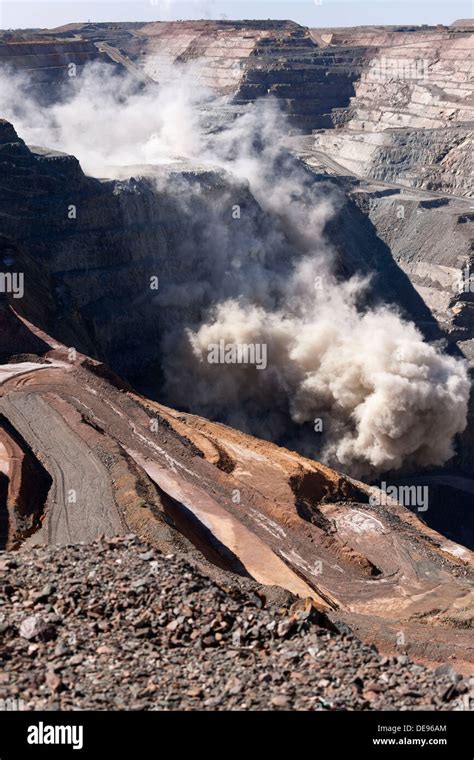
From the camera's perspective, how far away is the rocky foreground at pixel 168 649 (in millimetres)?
14523

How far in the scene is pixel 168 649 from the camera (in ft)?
54.1

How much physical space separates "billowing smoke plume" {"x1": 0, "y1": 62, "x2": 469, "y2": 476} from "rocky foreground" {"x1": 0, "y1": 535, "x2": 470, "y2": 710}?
41148mm

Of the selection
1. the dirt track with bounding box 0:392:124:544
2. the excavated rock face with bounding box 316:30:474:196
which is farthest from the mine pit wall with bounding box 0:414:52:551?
the excavated rock face with bounding box 316:30:474:196

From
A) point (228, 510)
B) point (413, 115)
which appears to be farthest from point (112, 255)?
point (413, 115)

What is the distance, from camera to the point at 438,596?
3103 centimetres

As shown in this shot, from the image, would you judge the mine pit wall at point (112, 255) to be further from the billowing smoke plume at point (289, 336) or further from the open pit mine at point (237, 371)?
the billowing smoke plume at point (289, 336)

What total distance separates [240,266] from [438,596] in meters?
41.2

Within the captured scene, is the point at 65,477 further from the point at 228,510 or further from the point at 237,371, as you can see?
the point at 237,371

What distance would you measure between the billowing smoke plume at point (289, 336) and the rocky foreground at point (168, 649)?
135ft

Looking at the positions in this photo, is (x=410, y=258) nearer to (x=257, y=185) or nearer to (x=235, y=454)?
(x=257, y=185)

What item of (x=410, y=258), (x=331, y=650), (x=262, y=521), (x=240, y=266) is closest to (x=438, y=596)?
(x=262, y=521)

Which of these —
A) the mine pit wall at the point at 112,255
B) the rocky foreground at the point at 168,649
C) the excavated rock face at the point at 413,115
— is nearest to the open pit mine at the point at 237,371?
the rocky foreground at the point at 168,649

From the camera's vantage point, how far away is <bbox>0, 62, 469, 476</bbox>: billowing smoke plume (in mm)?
60188

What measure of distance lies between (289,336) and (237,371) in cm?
463
